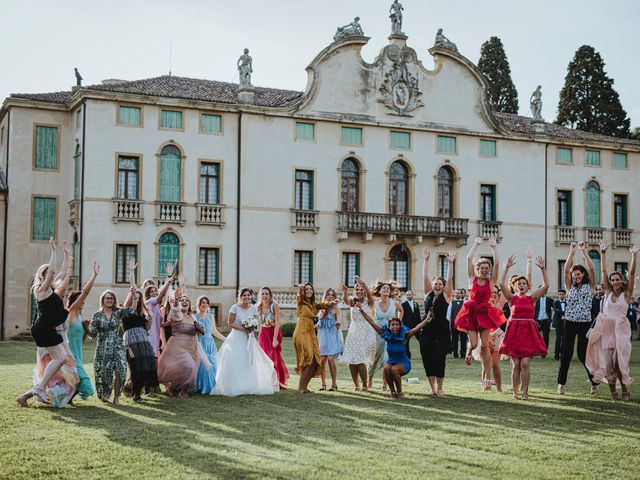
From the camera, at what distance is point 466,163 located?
4066cm

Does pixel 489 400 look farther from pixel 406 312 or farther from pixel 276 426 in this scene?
pixel 406 312

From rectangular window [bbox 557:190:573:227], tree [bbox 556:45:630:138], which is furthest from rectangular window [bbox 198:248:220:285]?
tree [bbox 556:45:630:138]

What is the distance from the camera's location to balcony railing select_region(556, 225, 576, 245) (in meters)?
42.4

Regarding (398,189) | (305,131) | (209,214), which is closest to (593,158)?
(398,189)

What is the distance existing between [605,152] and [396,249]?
42.3ft

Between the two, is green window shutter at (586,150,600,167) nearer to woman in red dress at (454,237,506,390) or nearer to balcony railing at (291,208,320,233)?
balcony railing at (291,208,320,233)

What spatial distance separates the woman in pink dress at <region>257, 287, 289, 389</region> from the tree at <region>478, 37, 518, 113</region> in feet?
132

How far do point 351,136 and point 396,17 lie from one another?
599 centimetres

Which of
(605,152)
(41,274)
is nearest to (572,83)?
(605,152)

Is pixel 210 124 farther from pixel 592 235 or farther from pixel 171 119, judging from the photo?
pixel 592 235

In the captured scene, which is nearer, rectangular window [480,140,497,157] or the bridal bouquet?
the bridal bouquet

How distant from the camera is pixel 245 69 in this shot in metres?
37.9

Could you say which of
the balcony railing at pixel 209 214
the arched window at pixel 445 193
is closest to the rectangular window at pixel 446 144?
the arched window at pixel 445 193

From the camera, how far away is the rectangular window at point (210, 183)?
36562mm
